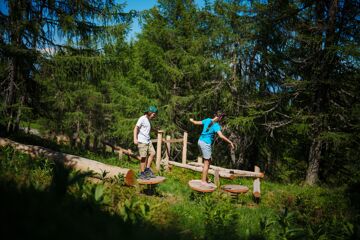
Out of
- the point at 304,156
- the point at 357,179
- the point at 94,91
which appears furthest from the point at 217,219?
the point at 94,91

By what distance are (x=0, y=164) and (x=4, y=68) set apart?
569 cm

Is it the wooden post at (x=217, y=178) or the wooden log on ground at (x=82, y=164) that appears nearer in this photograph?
the wooden log on ground at (x=82, y=164)

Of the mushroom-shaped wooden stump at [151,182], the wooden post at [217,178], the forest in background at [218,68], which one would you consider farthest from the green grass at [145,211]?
the forest in background at [218,68]

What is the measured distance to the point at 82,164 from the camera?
712 cm

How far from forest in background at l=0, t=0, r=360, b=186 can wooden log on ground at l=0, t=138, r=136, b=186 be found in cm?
259

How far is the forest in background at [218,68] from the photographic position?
1016cm

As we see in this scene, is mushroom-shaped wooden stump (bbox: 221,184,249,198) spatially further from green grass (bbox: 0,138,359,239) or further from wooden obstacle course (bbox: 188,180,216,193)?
wooden obstacle course (bbox: 188,180,216,193)

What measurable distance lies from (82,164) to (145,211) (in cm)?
376

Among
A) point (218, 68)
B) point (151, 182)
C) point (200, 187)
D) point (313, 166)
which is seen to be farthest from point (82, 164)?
point (218, 68)

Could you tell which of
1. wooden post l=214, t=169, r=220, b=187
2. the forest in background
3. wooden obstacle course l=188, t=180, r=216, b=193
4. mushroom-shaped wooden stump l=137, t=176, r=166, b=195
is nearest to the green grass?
mushroom-shaped wooden stump l=137, t=176, r=166, b=195

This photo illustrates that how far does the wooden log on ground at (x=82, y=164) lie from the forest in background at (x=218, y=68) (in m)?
2.59

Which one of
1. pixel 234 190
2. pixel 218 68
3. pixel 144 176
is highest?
pixel 218 68

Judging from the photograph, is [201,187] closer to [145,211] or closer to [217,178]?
[217,178]

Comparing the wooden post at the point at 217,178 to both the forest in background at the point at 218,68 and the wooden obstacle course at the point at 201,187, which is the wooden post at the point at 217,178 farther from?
the forest in background at the point at 218,68
